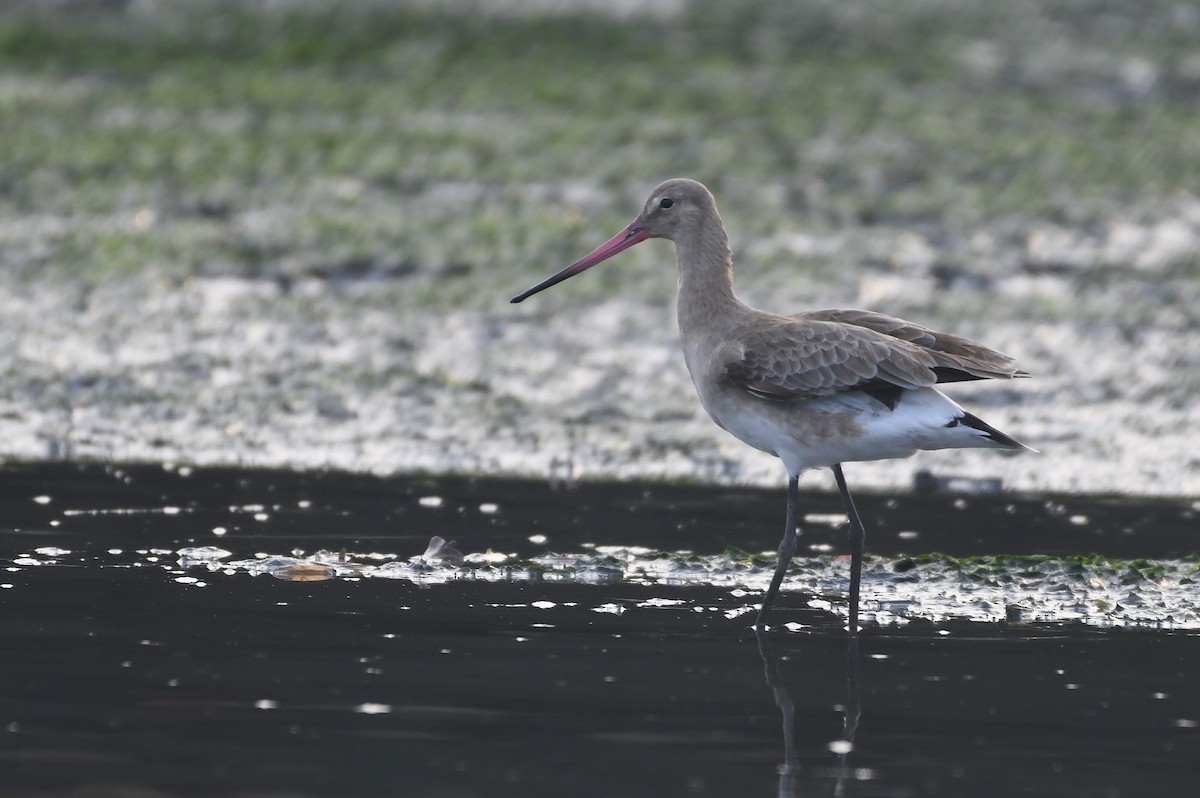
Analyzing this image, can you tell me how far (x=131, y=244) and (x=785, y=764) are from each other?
8708 millimetres

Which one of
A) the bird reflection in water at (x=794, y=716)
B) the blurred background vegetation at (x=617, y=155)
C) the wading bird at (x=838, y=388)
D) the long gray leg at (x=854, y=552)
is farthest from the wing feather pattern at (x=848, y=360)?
the blurred background vegetation at (x=617, y=155)

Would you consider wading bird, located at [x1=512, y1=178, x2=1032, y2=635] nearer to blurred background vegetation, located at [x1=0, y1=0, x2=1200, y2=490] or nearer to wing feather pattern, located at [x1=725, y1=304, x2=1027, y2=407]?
wing feather pattern, located at [x1=725, y1=304, x2=1027, y2=407]

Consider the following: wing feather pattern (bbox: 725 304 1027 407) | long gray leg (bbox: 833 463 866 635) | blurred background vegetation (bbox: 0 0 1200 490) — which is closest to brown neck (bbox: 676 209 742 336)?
wing feather pattern (bbox: 725 304 1027 407)

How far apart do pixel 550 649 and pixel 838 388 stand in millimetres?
1469

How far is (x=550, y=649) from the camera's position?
5949 mm

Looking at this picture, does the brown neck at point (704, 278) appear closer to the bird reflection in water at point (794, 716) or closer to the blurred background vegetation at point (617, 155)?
the bird reflection in water at point (794, 716)

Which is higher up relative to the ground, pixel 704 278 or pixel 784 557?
pixel 704 278

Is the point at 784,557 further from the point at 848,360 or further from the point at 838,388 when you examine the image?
the point at 848,360

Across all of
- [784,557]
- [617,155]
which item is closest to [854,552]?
[784,557]

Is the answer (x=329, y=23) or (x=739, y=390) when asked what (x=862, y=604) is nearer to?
(x=739, y=390)

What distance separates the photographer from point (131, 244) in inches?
496

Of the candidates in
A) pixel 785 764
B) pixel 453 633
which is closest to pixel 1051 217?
pixel 453 633

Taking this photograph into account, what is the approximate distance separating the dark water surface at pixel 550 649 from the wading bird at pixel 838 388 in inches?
21.0

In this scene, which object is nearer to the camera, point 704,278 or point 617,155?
point 704,278
